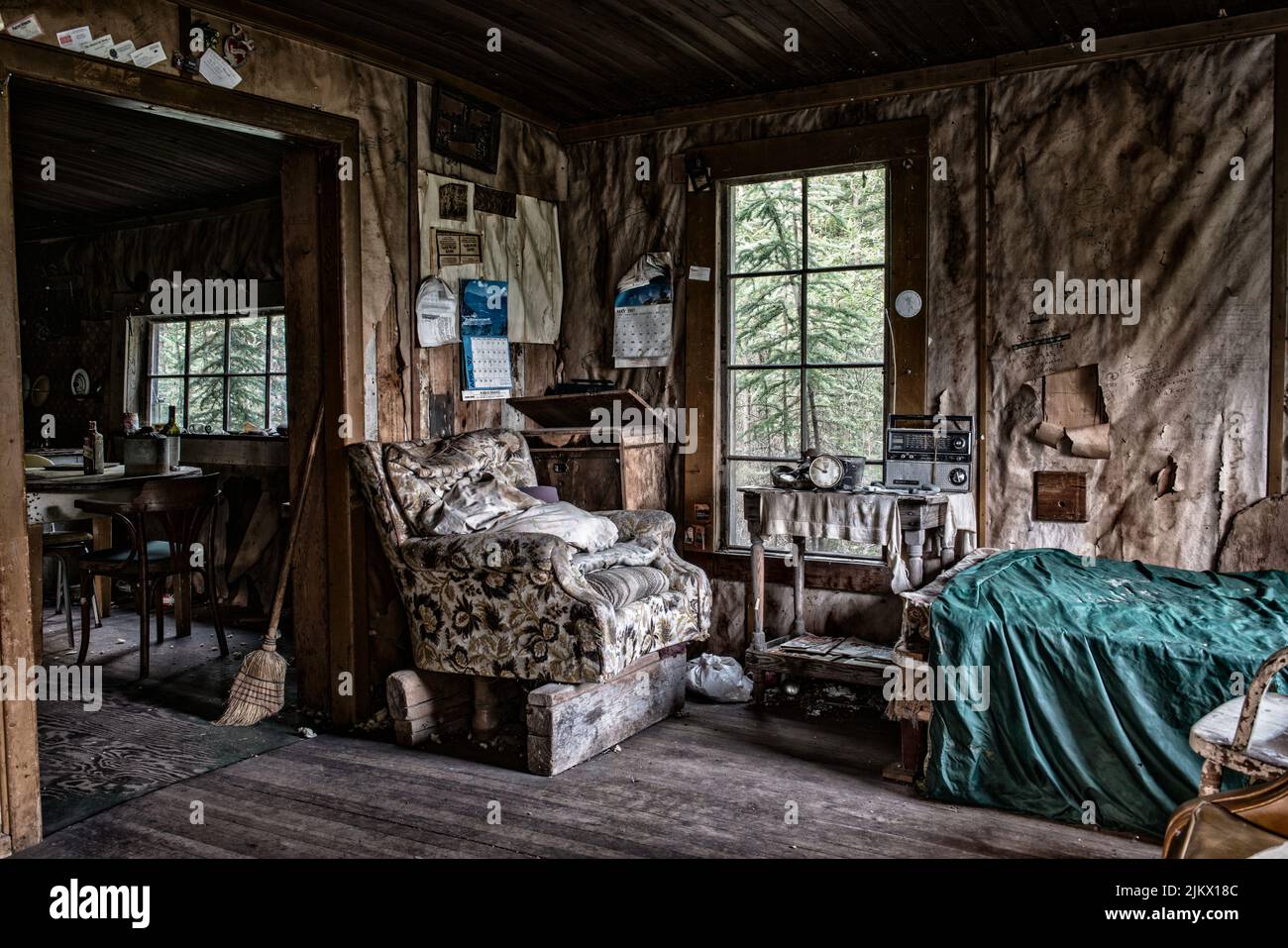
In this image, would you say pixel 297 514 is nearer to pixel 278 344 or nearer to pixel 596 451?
pixel 596 451

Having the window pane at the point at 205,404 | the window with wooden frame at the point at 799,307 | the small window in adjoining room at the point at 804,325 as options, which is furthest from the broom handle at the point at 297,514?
the window pane at the point at 205,404

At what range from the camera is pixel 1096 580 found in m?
3.59

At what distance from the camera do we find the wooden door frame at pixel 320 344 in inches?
116

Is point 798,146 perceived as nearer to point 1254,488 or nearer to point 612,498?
point 612,498

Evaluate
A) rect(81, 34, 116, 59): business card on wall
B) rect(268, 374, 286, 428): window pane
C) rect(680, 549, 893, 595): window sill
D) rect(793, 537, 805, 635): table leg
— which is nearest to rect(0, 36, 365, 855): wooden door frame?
rect(81, 34, 116, 59): business card on wall

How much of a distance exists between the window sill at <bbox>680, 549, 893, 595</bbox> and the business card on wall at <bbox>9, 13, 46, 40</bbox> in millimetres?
3404

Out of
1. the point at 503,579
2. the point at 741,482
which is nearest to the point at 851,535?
the point at 741,482

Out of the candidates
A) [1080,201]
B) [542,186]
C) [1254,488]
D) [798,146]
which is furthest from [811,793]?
[542,186]

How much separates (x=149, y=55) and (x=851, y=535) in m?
3.08

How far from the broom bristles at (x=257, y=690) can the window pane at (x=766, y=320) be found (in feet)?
8.45

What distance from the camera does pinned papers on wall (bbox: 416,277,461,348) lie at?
4422mm

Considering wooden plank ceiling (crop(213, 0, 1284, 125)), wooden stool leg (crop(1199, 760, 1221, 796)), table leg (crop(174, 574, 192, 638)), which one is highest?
wooden plank ceiling (crop(213, 0, 1284, 125))

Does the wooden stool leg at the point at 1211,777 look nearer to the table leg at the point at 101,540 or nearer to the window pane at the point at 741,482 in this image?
the window pane at the point at 741,482

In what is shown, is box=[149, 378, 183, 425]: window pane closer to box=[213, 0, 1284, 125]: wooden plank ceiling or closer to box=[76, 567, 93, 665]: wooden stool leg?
box=[76, 567, 93, 665]: wooden stool leg
